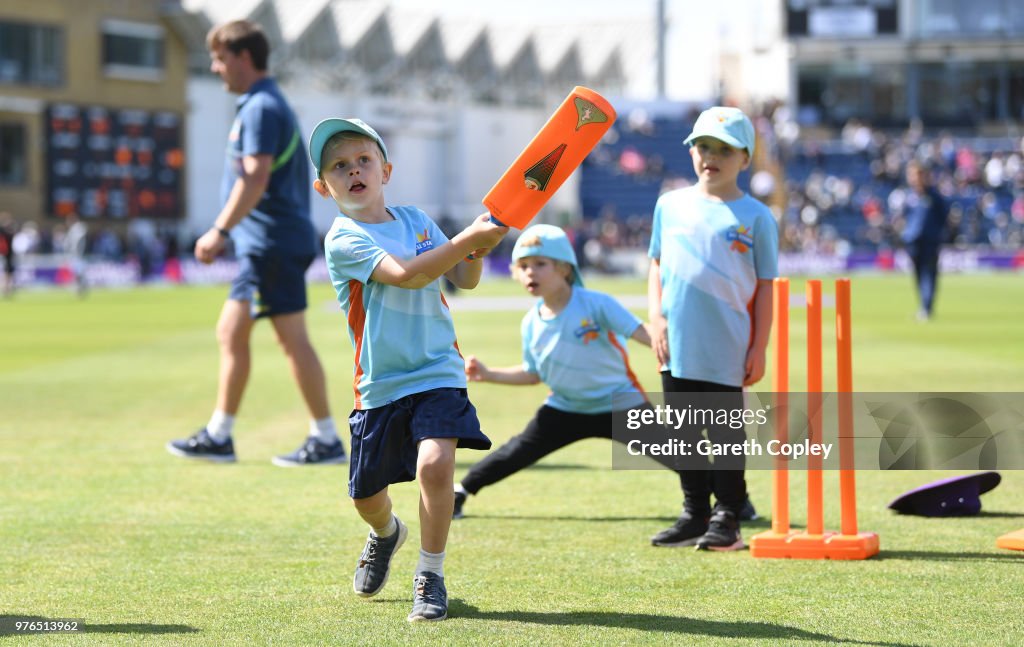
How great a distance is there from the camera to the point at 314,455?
8.71 metres

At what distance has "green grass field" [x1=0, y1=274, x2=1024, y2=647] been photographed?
469 cm

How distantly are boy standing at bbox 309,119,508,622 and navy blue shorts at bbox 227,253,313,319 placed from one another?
343cm

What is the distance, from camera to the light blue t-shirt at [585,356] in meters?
6.86

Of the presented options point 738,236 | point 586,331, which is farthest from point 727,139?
point 586,331

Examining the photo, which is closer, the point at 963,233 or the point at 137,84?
the point at 963,233

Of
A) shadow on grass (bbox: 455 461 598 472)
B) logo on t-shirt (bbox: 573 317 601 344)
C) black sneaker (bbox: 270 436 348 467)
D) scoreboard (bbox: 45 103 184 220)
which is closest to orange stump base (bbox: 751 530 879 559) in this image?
logo on t-shirt (bbox: 573 317 601 344)

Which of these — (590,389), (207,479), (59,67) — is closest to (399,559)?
(590,389)

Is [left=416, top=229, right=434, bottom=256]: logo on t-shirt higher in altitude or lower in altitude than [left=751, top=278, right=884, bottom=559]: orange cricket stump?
higher

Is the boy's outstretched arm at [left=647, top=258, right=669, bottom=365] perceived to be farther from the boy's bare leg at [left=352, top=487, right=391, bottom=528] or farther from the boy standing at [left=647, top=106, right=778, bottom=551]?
the boy's bare leg at [left=352, top=487, right=391, bottom=528]

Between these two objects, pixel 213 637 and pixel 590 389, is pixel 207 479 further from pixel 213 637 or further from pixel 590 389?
pixel 213 637

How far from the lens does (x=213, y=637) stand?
458 cm

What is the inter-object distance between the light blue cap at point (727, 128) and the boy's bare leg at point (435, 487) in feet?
6.03

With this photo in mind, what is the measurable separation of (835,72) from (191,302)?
41.1 meters

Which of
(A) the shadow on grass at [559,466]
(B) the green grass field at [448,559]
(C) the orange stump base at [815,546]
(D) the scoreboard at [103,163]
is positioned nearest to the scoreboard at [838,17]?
(D) the scoreboard at [103,163]
